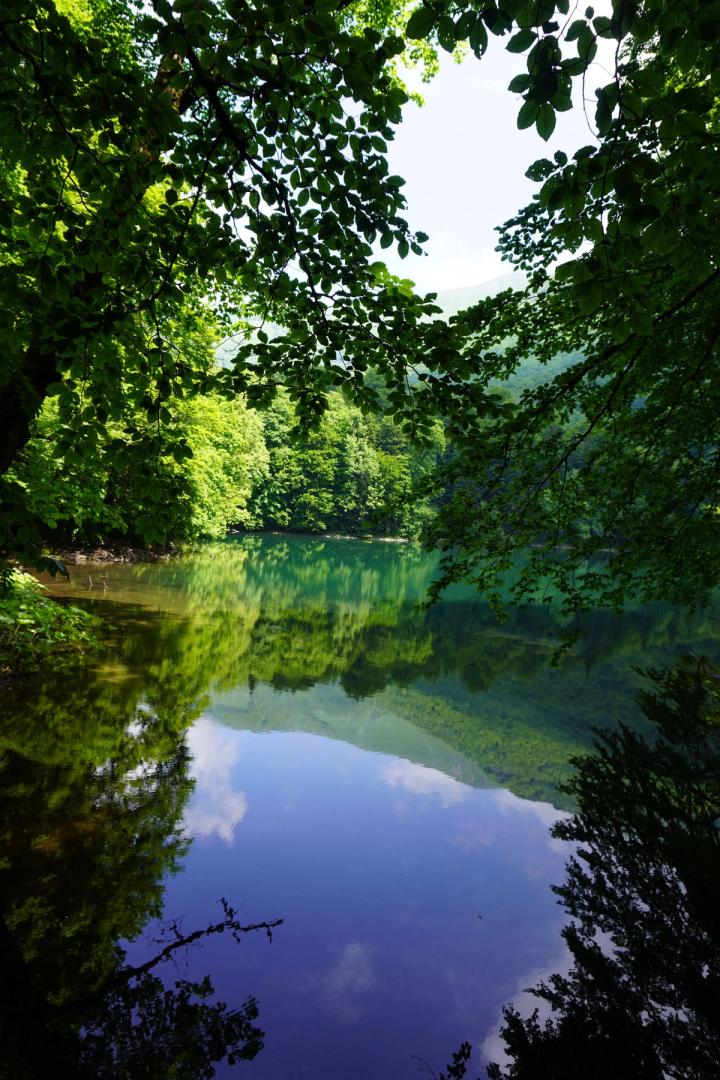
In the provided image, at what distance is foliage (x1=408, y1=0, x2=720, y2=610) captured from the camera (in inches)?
96.2

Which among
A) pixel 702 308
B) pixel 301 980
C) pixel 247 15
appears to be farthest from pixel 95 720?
pixel 702 308

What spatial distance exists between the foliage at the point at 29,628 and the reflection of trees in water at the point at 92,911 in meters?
1.77

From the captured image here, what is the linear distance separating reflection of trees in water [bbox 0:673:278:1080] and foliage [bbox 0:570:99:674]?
5.82ft

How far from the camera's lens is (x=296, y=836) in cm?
862

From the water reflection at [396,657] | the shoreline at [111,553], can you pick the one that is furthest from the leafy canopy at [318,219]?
the shoreline at [111,553]

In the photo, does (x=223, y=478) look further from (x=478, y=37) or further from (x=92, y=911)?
(x=478, y=37)

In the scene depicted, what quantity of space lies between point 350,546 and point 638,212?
212 feet

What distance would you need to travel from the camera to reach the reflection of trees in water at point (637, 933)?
5.28 metres

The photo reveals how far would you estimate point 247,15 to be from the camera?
3.22 metres

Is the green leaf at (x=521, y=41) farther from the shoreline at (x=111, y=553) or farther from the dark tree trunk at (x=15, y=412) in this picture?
the shoreline at (x=111, y=553)

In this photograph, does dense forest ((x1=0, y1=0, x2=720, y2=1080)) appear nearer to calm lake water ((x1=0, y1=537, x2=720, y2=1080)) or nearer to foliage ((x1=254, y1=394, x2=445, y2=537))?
calm lake water ((x1=0, y1=537, x2=720, y2=1080))

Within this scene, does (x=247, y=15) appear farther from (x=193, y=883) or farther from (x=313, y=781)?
(x=313, y=781)

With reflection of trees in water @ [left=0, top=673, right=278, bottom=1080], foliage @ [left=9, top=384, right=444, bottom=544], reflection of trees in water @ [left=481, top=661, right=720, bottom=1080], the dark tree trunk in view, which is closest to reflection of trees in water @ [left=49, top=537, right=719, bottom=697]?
foliage @ [left=9, top=384, right=444, bottom=544]

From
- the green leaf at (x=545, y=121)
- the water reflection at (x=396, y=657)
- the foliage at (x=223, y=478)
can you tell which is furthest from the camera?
the water reflection at (x=396, y=657)
